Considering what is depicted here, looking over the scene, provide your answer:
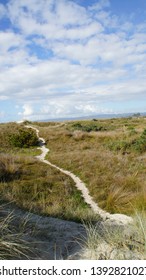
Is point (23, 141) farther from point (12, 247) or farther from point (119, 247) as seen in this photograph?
point (119, 247)

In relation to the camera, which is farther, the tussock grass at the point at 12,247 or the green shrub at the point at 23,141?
the green shrub at the point at 23,141

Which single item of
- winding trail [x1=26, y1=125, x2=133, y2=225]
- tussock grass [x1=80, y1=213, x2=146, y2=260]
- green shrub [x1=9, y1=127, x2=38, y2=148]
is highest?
green shrub [x1=9, y1=127, x2=38, y2=148]

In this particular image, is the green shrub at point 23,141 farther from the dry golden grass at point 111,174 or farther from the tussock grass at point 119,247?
the tussock grass at point 119,247

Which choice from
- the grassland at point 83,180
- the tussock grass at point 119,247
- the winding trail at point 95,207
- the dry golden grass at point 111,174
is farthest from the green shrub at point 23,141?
the tussock grass at point 119,247

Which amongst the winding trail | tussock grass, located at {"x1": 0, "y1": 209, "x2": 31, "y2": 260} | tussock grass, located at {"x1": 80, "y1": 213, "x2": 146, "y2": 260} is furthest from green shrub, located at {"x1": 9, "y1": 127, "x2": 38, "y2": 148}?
tussock grass, located at {"x1": 80, "y1": 213, "x2": 146, "y2": 260}

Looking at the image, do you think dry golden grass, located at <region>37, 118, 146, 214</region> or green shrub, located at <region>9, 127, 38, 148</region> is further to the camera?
green shrub, located at <region>9, 127, 38, 148</region>

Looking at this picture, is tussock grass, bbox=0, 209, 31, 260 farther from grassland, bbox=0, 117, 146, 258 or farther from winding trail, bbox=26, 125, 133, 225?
winding trail, bbox=26, 125, 133, 225

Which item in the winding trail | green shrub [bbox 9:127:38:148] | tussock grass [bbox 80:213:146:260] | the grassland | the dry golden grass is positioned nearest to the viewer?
tussock grass [bbox 80:213:146:260]

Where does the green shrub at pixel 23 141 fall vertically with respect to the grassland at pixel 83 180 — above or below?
above

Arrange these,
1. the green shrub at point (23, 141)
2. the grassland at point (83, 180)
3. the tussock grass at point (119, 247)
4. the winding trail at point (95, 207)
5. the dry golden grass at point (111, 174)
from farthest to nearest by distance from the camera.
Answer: the green shrub at point (23, 141) → the dry golden grass at point (111, 174) → the grassland at point (83, 180) → the winding trail at point (95, 207) → the tussock grass at point (119, 247)

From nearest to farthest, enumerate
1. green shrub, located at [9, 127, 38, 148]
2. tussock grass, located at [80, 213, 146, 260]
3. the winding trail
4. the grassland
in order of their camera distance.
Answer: tussock grass, located at [80, 213, 146, 260] → the winding trail → the grassland → green shrub, located at [9, 127, 38, 148]

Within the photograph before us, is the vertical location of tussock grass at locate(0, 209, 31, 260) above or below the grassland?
A: above

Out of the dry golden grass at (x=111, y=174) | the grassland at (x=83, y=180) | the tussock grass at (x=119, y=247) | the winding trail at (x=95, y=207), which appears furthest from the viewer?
the dry golden grass at (x=111, y=174)

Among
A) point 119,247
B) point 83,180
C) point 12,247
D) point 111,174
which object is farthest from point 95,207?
point 12,247
